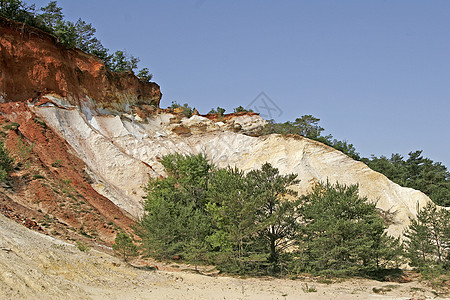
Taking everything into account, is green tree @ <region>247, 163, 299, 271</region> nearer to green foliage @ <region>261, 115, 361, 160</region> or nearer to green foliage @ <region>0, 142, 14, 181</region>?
green foliage @ <region>0, 142, 14, 181</region>

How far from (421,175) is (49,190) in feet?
162

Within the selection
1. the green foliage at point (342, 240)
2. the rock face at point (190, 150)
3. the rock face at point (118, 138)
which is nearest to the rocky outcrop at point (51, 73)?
the rock face at point (118, 138)

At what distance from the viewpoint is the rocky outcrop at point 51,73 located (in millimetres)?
38781

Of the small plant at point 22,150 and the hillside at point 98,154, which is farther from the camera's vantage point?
the small plant at point 22,150

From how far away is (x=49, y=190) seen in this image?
97.0ft

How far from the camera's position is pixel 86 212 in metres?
29.3

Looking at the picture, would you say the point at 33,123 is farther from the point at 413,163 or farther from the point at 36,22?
the point at 413,163

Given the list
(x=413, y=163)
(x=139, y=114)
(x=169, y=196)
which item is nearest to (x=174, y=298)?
(x=169, y=196)

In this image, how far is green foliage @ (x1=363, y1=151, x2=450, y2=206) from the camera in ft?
161

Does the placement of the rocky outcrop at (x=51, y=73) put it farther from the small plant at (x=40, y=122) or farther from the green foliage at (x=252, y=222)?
the green foliage at (x=252, y=222)

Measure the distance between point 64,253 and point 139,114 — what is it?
115 ft

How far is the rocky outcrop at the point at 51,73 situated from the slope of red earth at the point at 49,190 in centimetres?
320

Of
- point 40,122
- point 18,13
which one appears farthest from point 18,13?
point 40,122

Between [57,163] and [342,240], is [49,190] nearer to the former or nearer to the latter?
[57,163]
